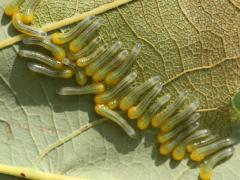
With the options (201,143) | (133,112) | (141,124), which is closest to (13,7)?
(133,112)

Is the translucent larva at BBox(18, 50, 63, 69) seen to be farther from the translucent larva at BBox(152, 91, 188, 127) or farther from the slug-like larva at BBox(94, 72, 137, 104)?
the translucent larva at BBox(152, 91, 188, 127)

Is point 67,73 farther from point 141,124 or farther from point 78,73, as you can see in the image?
point 141,124

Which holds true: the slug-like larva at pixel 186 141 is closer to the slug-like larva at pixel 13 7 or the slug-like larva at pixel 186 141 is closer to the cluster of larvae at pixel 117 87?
the cluster of larvae at pixel 117 87

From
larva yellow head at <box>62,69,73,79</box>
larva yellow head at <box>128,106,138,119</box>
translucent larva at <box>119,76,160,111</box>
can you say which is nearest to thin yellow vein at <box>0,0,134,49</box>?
larva yellow head at <box>62,69,73,79</box>

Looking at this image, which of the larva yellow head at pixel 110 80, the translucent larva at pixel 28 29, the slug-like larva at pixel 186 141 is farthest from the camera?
the slug-like larva at pixel 186 141

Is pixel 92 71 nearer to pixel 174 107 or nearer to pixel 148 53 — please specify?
pixel 148 53

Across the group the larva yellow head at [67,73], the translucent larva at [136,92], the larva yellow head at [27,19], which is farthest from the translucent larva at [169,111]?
the larva yellow head at [27,19]

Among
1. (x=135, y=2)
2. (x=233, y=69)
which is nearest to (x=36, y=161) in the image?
(x=135, y=2)
